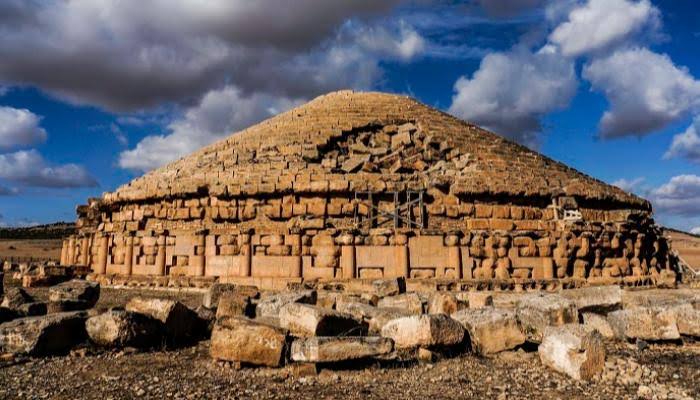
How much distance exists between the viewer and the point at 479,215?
15.9 meters

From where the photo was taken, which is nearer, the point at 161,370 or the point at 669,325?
the point at 161,370

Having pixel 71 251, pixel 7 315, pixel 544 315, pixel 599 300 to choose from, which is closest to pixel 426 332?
pixel 544 315

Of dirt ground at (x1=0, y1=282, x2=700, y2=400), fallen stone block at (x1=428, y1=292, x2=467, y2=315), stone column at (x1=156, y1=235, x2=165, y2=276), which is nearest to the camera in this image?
dirt ground at (x1=0, y1=282, x2=700, y2=400)

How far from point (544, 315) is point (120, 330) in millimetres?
6152

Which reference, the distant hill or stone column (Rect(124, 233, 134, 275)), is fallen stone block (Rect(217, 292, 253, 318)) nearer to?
stone column (Rect(124, 233, 134, 275))

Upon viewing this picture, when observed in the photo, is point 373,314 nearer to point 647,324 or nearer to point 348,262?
point 647,324

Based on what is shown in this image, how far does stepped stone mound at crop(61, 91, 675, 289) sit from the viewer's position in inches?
592

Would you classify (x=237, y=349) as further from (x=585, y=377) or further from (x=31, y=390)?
(x=585, y=377)

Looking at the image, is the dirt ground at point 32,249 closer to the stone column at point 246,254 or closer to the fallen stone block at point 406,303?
the stone column at point 246,254

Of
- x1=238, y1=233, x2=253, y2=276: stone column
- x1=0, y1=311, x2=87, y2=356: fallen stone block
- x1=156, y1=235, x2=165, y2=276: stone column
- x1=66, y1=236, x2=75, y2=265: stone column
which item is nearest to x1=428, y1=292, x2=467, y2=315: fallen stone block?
x1=0, y1=311, x2=87, y2=356: fallen stone block

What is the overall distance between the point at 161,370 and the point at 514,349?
451cm

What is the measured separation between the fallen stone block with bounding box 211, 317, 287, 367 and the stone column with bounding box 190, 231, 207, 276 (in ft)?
31.6

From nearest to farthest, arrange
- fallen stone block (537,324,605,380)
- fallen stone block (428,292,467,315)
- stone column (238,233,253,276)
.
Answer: fallen stone block (537,324,605,380) < fallen stone block (428,292,467,315) < stone column (238,233,253,276)

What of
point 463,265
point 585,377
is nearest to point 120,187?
point 463,265
